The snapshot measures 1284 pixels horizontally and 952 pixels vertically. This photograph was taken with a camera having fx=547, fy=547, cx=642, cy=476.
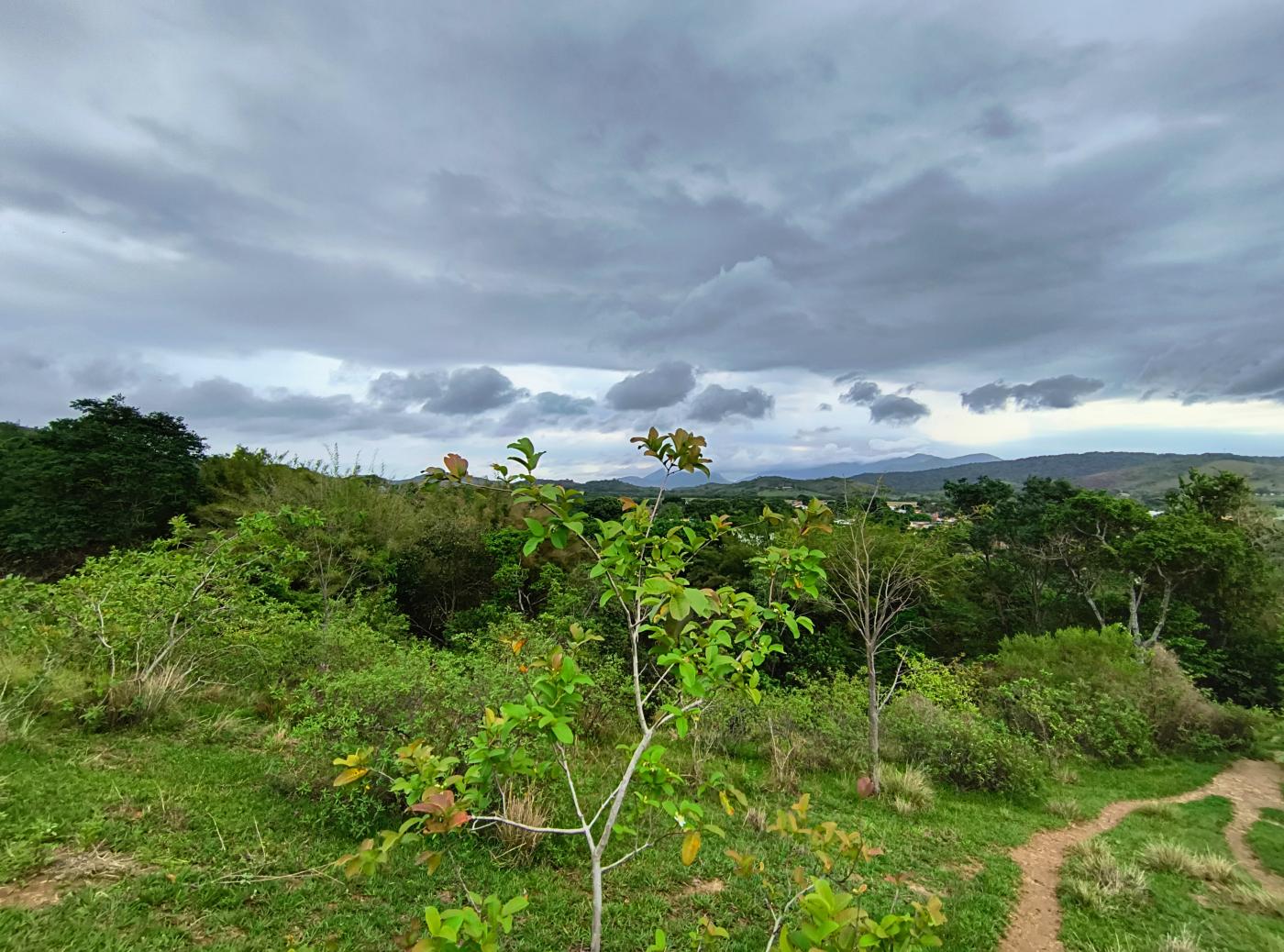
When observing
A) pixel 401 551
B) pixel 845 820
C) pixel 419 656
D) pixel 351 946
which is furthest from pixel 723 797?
pixel 401 551

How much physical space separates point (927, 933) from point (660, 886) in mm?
3546

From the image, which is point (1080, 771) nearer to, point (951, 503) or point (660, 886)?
point (660, 886)

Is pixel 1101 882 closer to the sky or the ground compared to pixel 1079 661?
closer to the sky

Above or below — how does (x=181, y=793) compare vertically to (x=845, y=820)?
above

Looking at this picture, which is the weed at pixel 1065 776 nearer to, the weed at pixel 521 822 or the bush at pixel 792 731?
the bush at pixel 792 731

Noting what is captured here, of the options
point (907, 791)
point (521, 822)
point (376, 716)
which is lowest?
point (907, 791)

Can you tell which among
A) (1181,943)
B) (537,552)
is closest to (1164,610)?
(1181,943)

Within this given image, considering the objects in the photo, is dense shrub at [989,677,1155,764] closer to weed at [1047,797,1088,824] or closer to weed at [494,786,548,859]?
weed at [1047,797,1088,824]

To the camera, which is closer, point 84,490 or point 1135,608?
point 84,490

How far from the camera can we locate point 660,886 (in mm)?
4496

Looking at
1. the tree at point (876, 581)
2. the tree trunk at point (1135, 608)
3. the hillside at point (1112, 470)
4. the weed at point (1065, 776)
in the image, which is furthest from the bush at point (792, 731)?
the hillside at point (1112, 470)

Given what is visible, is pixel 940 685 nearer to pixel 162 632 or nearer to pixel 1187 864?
pixel 1187 864

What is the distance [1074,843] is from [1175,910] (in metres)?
1.92

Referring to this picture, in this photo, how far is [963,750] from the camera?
9094 mm
